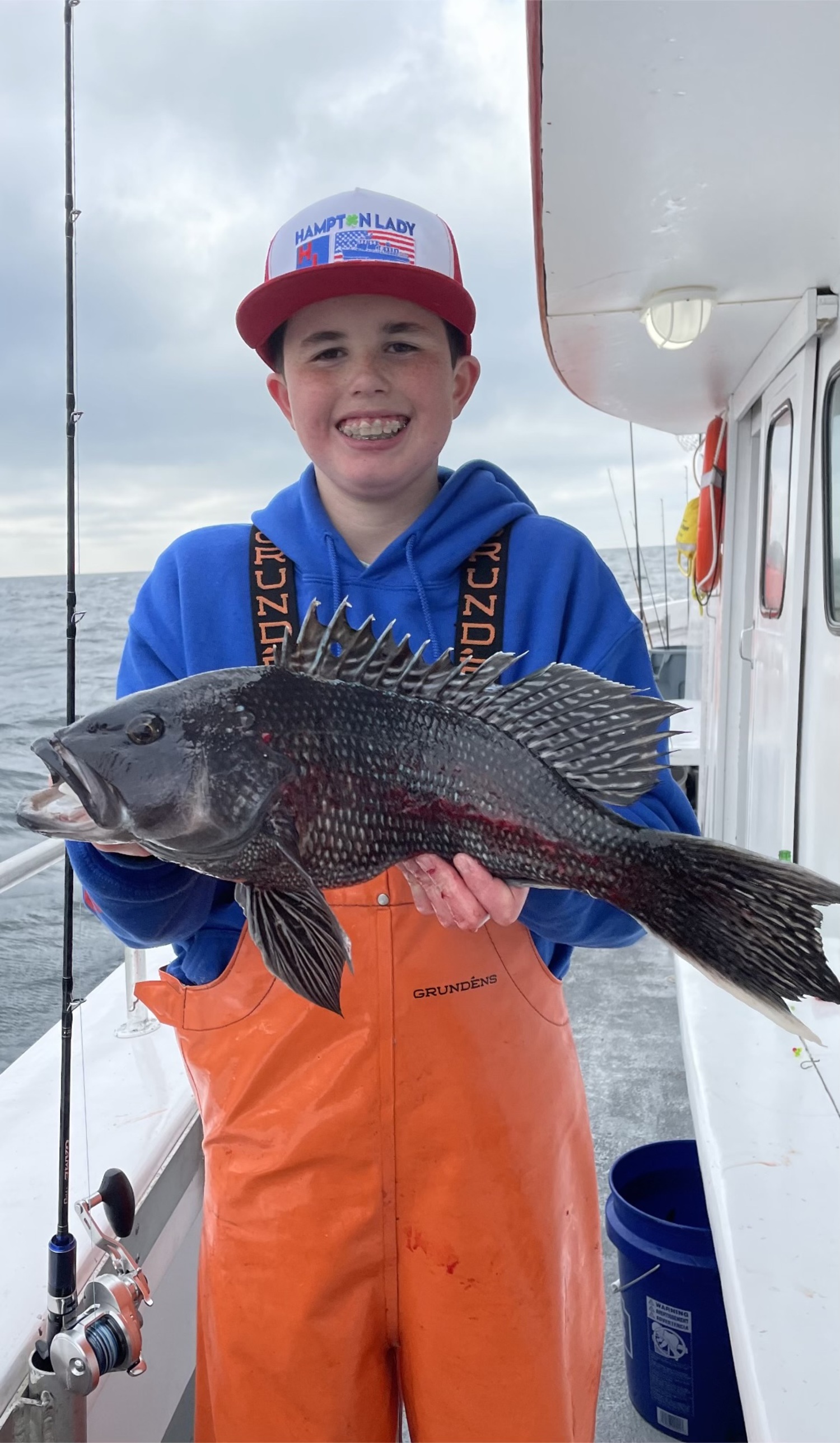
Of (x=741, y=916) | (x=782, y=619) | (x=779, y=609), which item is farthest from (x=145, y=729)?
(x=779, y=609)

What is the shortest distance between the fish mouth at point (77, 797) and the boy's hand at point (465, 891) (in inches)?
22.5

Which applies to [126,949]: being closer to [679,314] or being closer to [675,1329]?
[675,1329]

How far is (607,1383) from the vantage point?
3555 millimetres

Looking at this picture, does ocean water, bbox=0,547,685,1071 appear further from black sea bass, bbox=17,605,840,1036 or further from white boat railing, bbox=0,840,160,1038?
black sea bass, bbox=17,605,840,1036

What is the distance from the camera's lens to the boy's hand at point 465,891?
187 cm

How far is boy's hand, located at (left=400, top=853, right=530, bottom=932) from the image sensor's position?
6.14 feet

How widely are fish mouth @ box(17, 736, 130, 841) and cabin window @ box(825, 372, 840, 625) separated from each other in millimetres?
3650

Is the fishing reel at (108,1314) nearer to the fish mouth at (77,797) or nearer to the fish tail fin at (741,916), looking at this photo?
the fish mouth at (77,797)

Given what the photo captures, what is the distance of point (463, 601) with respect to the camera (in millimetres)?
2430

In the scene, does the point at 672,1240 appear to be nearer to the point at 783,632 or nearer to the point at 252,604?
the point at 252,604

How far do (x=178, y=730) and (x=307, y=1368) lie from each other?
1.47 m

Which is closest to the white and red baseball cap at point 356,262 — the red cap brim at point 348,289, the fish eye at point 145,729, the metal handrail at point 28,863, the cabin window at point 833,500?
the red cap brim at point 348,289

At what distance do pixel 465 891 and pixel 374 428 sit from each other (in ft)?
3.70

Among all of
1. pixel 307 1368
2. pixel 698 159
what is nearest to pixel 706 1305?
pixel 307 1368
